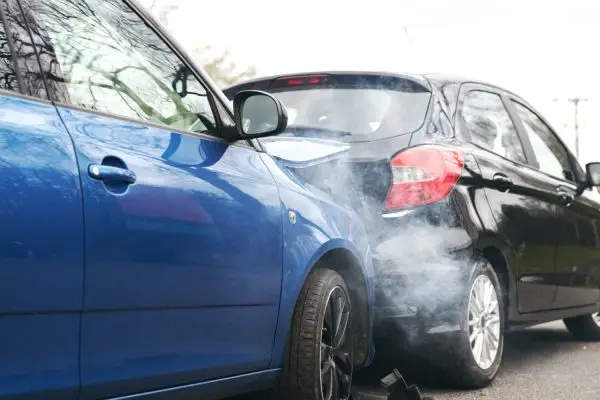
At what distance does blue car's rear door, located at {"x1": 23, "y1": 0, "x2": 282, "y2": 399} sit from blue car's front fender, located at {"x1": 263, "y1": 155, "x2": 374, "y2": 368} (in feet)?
0.25

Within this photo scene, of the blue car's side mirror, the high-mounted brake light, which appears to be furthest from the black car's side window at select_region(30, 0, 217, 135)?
the high-mounted brake light

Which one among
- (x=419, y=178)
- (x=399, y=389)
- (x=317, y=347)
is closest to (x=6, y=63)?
(x=317, y=347)

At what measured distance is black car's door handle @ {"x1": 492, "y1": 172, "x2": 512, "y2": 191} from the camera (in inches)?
202

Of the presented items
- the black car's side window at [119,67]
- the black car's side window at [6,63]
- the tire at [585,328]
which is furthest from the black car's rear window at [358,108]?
the tire at [585,328]

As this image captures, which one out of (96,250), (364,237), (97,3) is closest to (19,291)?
(96,250)

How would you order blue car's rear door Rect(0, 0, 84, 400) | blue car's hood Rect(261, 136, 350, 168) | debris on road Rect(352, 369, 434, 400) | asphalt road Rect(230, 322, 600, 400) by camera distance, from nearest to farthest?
1. blue car's rear door Rect(0, 0, 84, 400)
2. debris on road Rect(352, 369, 434, 400)
3. blue car's hood Rect(261, 136, 350, 168)
4. asphalt road Rect(230, 322, 600, 400)

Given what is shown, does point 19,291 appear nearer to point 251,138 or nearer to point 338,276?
point 251,138

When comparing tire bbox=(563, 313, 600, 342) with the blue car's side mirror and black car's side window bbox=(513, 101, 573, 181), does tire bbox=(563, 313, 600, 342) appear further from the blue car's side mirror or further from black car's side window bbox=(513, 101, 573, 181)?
the blue car's side mirror

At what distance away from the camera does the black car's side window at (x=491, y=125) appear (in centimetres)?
525

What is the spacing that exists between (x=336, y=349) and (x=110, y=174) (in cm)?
158

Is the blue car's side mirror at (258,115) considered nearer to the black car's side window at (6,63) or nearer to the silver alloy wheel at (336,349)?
the silver alloy wheel at (336,349)

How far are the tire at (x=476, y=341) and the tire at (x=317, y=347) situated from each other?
37.2 inches

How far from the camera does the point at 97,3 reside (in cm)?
309

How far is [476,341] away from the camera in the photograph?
482 centimetres
